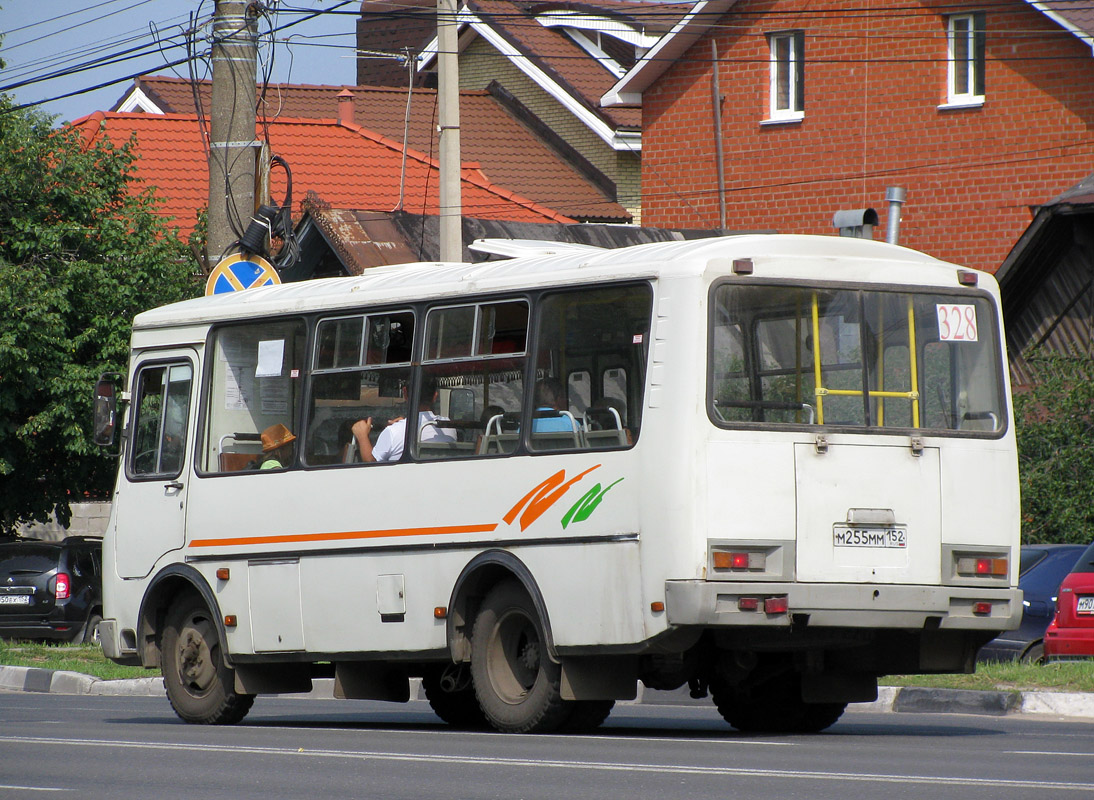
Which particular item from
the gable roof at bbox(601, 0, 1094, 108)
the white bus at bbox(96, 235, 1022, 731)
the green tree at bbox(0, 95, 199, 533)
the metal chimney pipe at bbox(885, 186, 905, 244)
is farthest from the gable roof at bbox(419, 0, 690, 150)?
the white bus at bbox(96, 235, 1022, 731)

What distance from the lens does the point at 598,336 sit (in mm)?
11102

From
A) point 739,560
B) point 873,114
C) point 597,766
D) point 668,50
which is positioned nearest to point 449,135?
point 739,560

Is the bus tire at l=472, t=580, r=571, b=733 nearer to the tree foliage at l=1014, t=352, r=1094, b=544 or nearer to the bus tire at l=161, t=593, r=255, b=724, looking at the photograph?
the bus tire at l=161, t=593, r=255, b=724

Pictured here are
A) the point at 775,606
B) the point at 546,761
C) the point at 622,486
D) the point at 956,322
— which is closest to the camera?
the point at 546,761

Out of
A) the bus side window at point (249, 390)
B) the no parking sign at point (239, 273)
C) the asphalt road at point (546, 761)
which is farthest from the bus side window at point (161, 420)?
the no parking sign at point (239, 273)

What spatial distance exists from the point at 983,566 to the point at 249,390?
16.8 feet

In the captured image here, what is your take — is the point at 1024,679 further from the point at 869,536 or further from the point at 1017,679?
the point at 869,536

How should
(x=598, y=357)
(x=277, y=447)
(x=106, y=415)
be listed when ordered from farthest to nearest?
(x=106, y=415), (x=277, y=447), (x=598, y=357)

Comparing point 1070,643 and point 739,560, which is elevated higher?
point 739,560

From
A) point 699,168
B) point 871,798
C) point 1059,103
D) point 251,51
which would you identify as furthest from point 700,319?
point 699,168

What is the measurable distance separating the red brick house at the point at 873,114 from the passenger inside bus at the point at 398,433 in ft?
60.4

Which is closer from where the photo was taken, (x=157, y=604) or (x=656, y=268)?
(x=656, y=268)

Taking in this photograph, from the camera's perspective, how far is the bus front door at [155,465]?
45.0 feet

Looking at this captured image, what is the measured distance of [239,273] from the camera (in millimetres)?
16516
